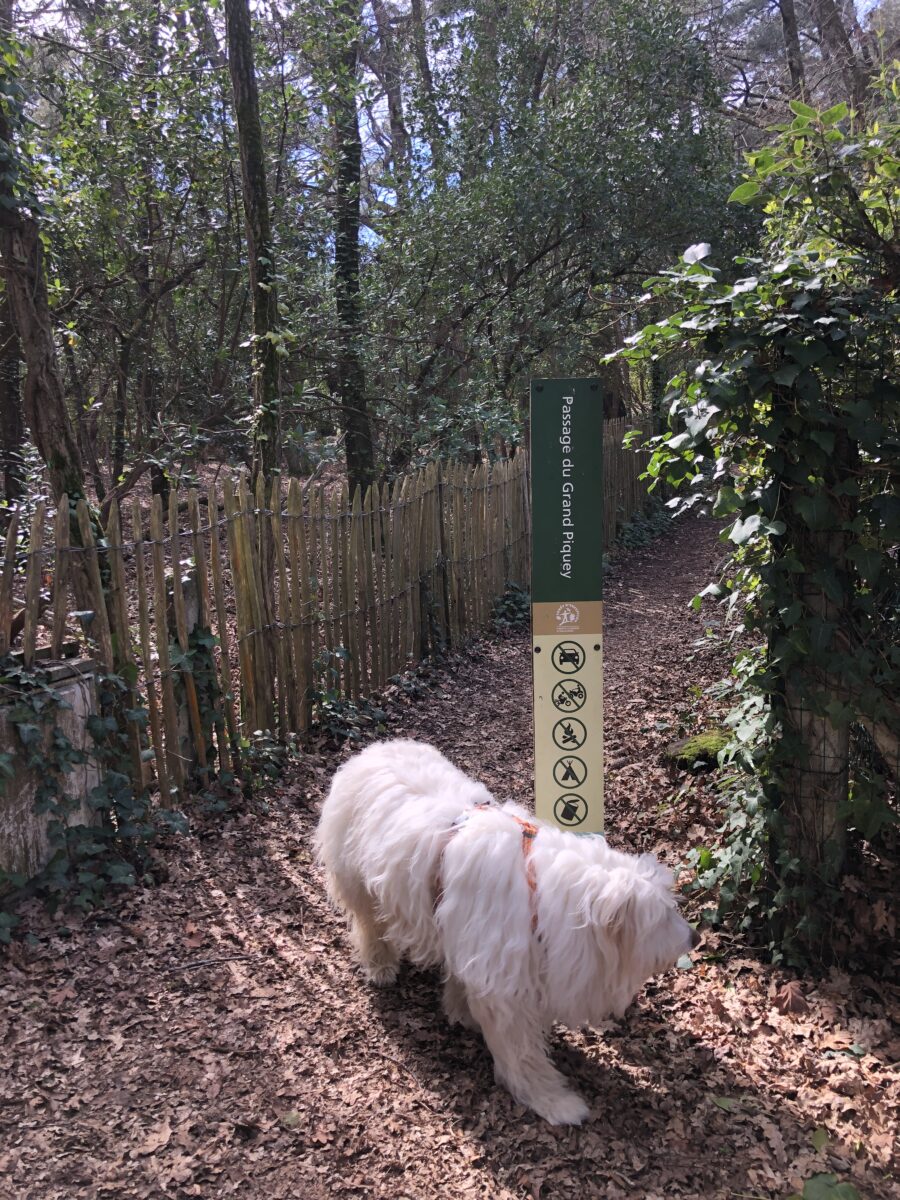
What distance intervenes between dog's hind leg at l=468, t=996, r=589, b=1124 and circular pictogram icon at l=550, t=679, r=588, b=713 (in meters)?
1.26

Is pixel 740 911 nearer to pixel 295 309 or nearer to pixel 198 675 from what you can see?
pixel 198 675

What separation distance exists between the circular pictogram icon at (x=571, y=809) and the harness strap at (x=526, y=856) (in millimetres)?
559

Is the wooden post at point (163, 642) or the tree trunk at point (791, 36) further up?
the tree trunk at point (791, 36)

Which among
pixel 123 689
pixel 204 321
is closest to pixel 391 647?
pixel 123 689

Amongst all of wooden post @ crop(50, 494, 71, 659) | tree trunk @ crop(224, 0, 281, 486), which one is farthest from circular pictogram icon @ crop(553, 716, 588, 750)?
tree trunk @ crop(224, 0, 281, 486)

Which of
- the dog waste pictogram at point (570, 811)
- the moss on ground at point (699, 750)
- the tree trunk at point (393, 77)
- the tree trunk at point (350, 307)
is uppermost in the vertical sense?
the tree trunk at point (393, 77)

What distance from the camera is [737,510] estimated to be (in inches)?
129

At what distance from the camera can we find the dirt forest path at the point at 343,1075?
263 cm

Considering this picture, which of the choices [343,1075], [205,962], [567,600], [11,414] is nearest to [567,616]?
[567,600]

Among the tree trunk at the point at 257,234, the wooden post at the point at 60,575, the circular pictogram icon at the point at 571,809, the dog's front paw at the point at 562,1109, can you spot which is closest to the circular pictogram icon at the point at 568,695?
the circular pictogram icon at the point at 571,809

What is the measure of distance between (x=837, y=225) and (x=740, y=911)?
2801 mm

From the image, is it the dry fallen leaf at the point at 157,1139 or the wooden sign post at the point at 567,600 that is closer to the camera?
the dry fallen leaf at the point at 157,1139

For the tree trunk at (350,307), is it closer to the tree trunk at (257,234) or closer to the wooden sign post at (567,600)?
the tree trunk at (257,234)

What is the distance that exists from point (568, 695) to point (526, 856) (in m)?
0.93
